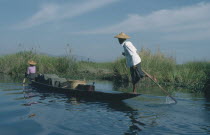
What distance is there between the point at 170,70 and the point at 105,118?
10014 millimetres

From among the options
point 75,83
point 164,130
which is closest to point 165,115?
point 164,130

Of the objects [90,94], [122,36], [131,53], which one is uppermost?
[122,36]

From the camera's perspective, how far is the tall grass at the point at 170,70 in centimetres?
1323

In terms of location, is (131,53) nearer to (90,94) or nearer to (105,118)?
(90,94)

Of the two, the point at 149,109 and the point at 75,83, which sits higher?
the point at 75,83

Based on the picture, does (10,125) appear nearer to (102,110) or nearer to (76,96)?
(102,110)

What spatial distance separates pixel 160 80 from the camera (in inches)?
587

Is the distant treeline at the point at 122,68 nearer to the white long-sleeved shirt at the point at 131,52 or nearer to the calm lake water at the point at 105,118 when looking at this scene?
the calm lake water at the point at 105,118

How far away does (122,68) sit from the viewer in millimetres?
17172

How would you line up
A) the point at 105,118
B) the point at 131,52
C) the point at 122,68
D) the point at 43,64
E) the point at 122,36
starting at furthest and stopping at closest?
the point at 43,64, the point at 122,68, the point at 122,36, the point at 131,52, the point at 105,118

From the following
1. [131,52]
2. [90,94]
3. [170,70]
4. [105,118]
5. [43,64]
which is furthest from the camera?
[43,64]

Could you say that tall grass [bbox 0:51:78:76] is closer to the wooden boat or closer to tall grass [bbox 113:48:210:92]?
tall grass [bbox 113:48:210:92]

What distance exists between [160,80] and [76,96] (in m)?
6.22

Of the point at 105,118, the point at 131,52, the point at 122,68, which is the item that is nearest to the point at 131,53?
the point at 131,52
